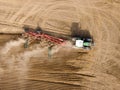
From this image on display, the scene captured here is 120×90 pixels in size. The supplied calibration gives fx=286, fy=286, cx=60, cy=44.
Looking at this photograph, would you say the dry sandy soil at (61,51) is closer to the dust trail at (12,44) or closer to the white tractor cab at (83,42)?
the dust trail at (12,44)

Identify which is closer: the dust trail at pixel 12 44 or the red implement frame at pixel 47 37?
the red implement frame at pixel 47 37

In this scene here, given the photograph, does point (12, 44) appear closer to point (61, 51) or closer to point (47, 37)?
point (47, 37)

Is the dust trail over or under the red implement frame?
under

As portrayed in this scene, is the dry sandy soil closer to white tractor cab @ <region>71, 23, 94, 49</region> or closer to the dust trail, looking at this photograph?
the dust trail

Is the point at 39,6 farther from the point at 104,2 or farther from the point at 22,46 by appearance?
the point at 104,2

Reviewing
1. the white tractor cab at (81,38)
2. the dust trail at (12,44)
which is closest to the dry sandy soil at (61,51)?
the dust trail at (12,44)

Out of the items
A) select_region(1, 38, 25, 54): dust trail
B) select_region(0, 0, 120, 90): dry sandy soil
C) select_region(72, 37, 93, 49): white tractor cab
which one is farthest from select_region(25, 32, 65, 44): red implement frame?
select_region(72, 37, 93, 49): white tractor cab

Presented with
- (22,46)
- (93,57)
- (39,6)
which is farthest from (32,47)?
(93,57)
